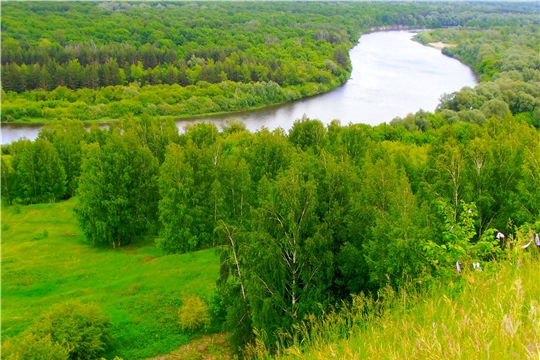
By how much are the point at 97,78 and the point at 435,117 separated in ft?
222

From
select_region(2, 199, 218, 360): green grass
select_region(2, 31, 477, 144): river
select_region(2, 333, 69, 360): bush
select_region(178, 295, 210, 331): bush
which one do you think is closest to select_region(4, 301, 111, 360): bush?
select_region(2, 333, 69, 360): bush

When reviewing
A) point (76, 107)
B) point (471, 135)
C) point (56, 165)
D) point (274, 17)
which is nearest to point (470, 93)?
point (471, 135)

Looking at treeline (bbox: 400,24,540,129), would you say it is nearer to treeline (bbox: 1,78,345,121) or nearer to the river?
the river

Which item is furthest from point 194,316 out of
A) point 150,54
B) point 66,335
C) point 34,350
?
point 150,54

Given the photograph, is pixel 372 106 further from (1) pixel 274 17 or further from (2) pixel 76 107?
(1) pixel 274 17

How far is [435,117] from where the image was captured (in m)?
59.5

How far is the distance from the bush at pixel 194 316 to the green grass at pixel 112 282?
0.53 metres

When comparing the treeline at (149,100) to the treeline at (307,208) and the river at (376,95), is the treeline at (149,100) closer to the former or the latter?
the river at (376,95)

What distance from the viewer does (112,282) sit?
28.1 meters

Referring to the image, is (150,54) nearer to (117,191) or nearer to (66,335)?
(117,191)

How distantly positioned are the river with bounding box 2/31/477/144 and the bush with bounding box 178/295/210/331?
49.8m

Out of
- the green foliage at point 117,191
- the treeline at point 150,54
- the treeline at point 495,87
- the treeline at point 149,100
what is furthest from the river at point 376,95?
the green foliage at point 117,191

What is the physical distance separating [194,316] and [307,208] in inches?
334

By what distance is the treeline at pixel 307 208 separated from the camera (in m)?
15.4
